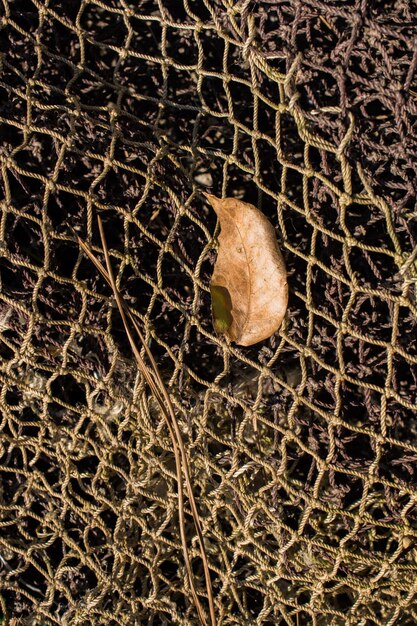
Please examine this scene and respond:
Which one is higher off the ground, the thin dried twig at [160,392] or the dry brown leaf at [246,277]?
the dry brown leaf at [246,277]

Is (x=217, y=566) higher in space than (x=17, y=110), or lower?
lower

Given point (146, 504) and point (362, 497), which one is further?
point (146, 504)

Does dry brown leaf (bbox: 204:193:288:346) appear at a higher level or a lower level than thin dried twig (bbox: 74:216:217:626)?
higher

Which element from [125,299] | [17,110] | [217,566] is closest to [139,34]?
[17,110]

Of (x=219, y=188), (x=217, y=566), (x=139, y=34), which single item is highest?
(x=139, y=34)

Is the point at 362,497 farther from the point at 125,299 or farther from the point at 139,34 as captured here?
the point at 139,34
